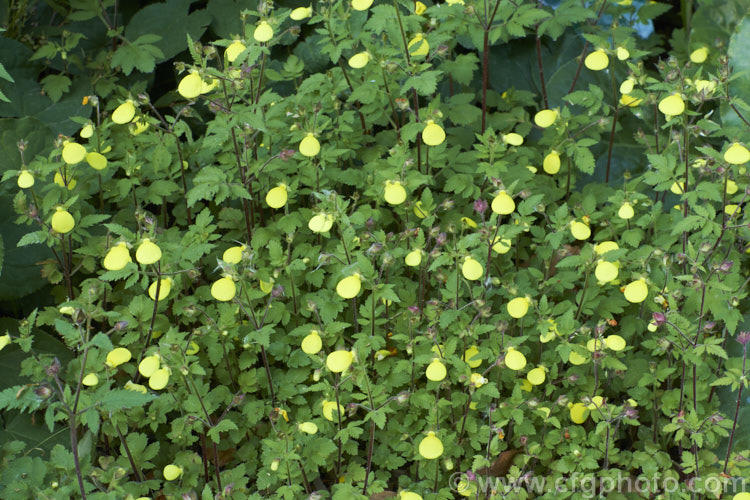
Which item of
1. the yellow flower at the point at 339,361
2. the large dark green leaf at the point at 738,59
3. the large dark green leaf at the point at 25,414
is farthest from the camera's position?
the large dark green leaf at the point at 738,59

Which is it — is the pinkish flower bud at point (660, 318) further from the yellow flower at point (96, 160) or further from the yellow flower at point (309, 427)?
the yellow flower at point (96, 160)

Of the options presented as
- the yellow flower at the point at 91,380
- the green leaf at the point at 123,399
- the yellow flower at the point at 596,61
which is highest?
the yellow flower at the point at 596,61

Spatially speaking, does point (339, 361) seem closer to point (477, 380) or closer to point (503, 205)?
point (477, 380)

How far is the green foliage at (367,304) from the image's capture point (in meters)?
1.95

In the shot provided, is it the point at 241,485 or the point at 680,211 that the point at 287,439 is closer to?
the point at 241,485

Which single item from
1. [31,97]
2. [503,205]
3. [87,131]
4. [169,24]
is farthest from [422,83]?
A: [31,97]

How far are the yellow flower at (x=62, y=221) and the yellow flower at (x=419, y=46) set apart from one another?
119 centimetres

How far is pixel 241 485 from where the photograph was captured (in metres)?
1.99

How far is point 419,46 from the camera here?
2172mm

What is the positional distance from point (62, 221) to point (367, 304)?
96cm

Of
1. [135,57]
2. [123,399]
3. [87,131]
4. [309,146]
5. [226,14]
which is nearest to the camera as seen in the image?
[123,399]

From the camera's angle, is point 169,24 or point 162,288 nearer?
point 162,288

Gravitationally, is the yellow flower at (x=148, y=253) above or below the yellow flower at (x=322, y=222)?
above

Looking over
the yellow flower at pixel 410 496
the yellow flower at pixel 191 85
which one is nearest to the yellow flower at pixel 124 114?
the yellow flower at pixel 191 85
